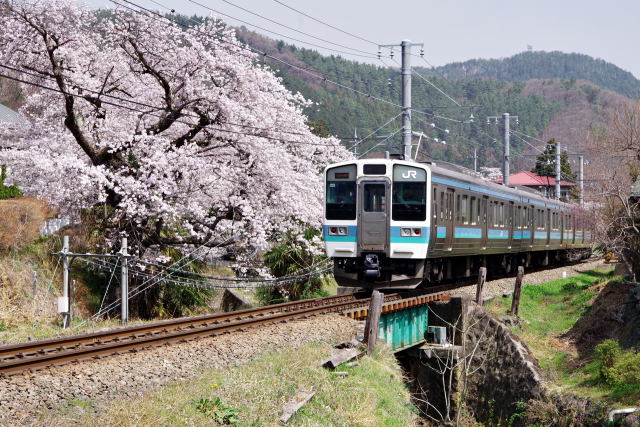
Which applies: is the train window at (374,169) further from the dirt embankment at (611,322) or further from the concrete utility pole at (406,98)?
the dirt embankment at (611,322)

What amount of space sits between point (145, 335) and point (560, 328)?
14.4m

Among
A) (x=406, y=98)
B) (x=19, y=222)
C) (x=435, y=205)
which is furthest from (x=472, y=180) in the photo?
(x=19, y=222)

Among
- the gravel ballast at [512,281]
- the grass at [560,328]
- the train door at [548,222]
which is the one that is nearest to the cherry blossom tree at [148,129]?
the gravel ballast at [512,281]

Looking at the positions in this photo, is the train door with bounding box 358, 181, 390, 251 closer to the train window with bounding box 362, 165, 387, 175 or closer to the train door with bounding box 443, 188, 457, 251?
the train window with bounding box 362, 165, 387, 175

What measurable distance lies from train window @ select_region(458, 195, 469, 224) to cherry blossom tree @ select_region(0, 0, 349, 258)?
4687 mm

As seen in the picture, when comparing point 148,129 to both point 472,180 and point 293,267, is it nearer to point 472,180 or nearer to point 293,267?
point 293,267

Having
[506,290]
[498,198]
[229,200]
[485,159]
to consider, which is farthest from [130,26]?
[485,159]

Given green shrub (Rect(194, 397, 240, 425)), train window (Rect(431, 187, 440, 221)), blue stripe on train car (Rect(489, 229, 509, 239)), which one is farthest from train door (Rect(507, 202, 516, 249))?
green shrub (Rect(194, 397, 240, 425))

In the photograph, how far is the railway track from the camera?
9469mm

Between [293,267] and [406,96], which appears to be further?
[293,267]

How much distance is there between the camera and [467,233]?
2164 centimetres

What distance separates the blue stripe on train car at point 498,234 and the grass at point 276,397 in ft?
38.3

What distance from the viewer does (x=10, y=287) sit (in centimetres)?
1733

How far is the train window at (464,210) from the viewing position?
21.1 meters
